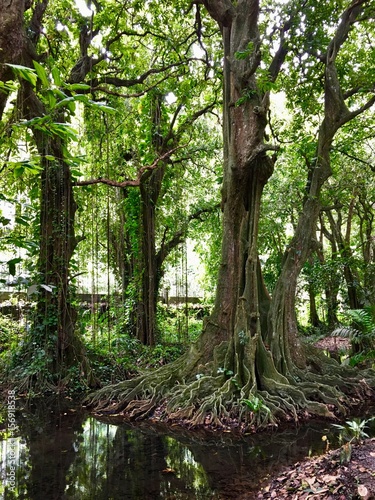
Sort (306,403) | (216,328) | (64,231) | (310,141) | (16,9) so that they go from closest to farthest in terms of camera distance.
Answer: (16,9) < (306,403) < (216,328) < (64,231) < (310,141)

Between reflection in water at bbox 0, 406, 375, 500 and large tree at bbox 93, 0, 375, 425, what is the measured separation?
22.5 inches

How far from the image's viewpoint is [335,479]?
2.61 metres

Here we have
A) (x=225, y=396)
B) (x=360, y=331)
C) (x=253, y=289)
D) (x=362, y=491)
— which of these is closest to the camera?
(x=362, y=491)

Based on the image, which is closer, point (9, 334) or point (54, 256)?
point (54, 256)

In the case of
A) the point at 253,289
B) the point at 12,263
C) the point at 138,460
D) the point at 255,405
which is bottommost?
the point at 138,460

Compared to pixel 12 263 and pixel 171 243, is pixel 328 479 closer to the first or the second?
pixel 12 263

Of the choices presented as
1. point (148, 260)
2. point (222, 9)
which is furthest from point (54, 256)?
point (222, 9)

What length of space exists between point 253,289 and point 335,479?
397 cm

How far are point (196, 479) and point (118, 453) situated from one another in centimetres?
110

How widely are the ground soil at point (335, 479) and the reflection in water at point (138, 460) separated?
43 cm

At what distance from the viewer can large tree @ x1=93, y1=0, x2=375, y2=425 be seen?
5.70 meters

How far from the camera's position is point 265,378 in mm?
5926

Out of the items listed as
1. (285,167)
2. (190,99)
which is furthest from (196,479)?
(285,167)

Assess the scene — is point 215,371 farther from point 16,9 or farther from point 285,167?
point 285,167
